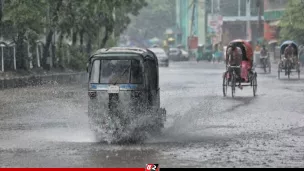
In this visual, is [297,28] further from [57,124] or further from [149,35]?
[149,35]

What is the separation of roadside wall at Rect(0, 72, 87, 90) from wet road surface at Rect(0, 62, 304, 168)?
684cm

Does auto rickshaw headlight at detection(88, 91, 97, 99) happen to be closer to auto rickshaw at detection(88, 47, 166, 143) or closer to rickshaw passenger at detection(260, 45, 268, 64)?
auto rickshaw at detection(88, 47, 166, 143)

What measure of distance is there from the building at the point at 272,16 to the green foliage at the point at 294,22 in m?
21.8

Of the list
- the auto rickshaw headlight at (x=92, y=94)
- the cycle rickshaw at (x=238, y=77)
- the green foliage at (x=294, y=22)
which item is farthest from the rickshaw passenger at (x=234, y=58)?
the green foliage at (x=294, y=22)

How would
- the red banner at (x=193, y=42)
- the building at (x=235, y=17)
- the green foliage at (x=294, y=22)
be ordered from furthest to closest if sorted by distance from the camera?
1. the red banner at (x=193, y=42)
2. the building at (x=235, y=17)
3. the green foliage at (x=294, y=22)

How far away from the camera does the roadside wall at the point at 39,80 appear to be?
33.4 meters

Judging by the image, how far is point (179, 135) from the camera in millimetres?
15383

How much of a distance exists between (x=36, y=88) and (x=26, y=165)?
21.6 meters

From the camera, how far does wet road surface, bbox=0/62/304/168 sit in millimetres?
11812

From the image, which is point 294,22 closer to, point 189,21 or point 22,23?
point 22,23

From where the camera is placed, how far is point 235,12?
113m

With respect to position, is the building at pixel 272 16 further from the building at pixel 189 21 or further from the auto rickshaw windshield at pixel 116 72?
the auto rickshaw windshield at pixel 116 72

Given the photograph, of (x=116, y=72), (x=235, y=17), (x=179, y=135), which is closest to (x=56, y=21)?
(x=116, y=72)

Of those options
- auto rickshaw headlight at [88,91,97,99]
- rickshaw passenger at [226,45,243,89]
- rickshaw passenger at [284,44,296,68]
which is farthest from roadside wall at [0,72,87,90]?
auto rickshaw headlight at [88,91,97,99]
